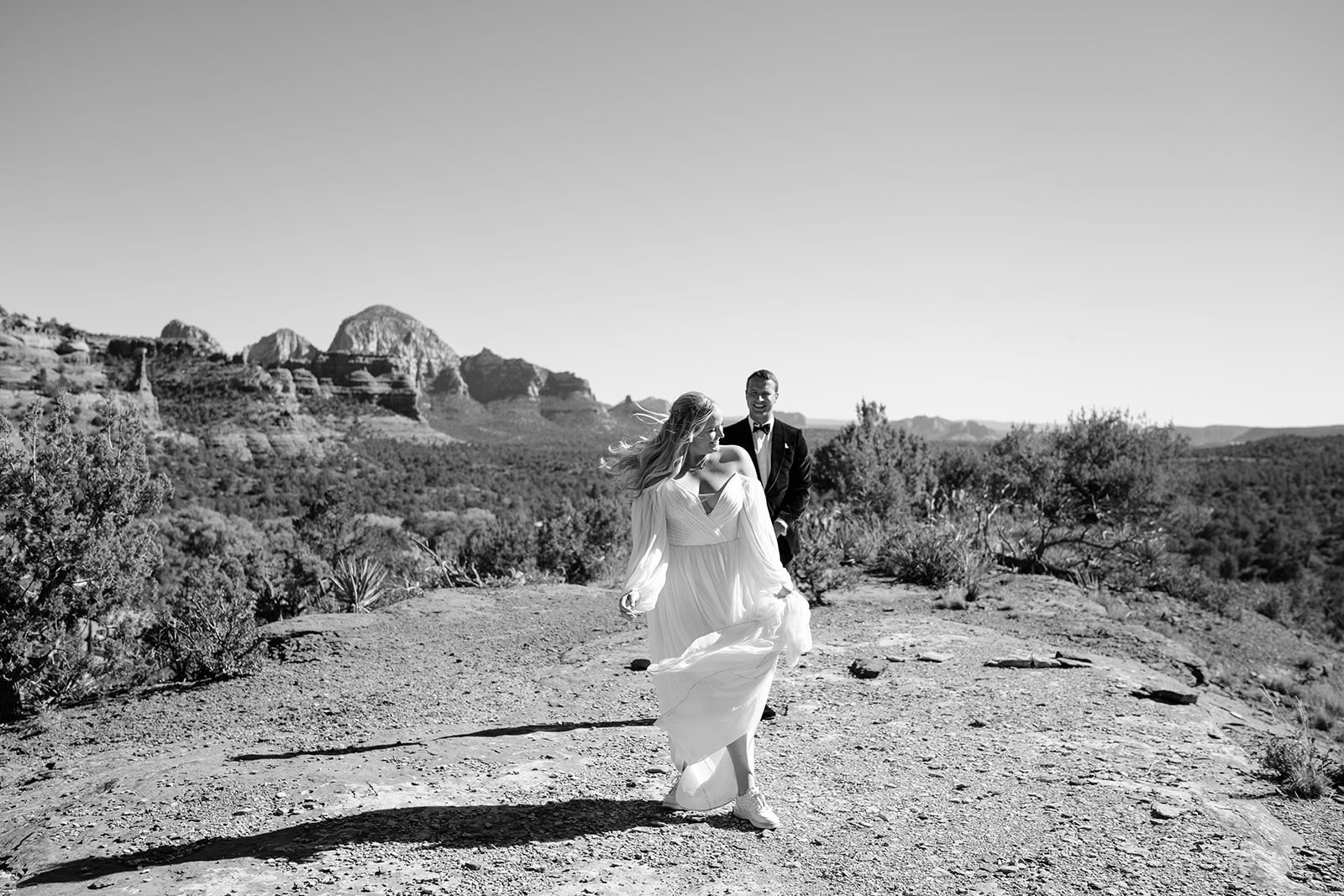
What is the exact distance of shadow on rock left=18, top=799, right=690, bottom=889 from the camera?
3.53m

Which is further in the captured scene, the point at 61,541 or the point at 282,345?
the point at 282,345

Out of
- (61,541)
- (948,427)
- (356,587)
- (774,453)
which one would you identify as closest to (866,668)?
(774,453)

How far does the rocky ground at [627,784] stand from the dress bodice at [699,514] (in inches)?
52.8

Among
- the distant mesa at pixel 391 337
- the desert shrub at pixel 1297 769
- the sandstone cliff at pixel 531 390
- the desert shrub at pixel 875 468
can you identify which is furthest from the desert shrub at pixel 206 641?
the distant mesa at pixel 391 337

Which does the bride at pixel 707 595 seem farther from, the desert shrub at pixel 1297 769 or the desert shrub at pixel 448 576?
the desert shrub at pixel 448 576

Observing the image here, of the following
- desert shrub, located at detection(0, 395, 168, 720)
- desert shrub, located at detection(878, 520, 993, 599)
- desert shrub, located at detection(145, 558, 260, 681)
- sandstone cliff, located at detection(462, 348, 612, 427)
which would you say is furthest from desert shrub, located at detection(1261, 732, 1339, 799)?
sandstone cliff, located at detection(462, 348, 612, 427)

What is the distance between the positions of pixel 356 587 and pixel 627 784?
698 cm

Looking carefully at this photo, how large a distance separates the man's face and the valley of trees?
17.3ft

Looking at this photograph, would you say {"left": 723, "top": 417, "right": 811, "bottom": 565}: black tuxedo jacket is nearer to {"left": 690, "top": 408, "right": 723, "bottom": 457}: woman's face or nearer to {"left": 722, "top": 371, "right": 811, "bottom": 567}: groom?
{"left": 722, "top": 371, "right": 811, "bottom": 567}: groom

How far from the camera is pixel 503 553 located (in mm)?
14406

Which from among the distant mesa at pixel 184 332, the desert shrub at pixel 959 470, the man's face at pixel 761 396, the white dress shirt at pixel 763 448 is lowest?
the desert shrub at pixel 959 470

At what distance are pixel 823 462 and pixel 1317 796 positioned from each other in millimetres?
18863

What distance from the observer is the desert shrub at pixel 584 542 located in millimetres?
13906

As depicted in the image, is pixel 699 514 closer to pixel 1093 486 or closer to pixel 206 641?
pixel 206 641
